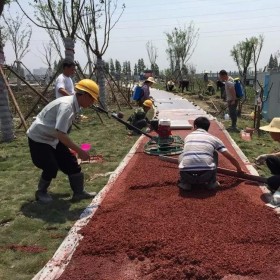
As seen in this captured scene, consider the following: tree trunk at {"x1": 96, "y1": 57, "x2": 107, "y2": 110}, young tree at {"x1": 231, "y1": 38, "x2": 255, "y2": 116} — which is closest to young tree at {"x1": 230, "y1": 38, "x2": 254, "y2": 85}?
young tree at {"x1": 231, "y1": 38, "x2": 255, "y2": 116}

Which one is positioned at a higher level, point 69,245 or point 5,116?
point 5,116

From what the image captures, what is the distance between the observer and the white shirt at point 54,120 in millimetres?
4098

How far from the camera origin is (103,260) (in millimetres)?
3135

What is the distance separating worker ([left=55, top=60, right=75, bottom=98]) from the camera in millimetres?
7195

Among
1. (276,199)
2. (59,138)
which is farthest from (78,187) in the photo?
(276,199)

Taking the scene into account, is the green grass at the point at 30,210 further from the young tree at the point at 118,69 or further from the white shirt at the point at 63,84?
the young tree at the point at 118,69

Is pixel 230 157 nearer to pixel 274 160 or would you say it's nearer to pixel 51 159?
pixel 274 160

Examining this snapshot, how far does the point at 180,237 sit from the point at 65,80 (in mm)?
5218

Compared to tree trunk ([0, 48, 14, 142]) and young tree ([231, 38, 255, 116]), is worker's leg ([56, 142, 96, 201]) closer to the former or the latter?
tree trunk ([0, 48, 14, 142])

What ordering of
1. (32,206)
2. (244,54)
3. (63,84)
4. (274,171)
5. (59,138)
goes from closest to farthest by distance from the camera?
(59,138), (32,206), (274,171), (63,84), (244,54)

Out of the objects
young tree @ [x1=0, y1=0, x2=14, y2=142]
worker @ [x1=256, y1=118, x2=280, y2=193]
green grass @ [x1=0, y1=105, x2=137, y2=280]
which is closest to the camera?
green grass @ [x1=0, y1=105, x2=137, y2=280]

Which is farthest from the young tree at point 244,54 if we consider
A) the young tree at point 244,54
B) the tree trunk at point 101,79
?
the tree trunk at point 101,79

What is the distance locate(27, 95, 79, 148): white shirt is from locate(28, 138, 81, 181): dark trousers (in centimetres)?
9

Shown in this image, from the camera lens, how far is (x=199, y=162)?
4.48 m
